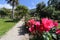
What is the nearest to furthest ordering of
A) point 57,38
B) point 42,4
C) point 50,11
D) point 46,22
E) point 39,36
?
point 46,22, point 39,36, point 57,38, point 50,11, point 42,4

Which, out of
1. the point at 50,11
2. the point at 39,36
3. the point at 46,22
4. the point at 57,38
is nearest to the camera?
the point at 46,22

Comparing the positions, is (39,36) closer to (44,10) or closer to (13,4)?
(44,10)

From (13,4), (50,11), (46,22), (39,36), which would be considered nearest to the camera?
(46,22)

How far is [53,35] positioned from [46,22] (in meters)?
0.48

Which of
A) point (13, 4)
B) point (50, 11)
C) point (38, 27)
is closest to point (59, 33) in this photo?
point (38, 27)

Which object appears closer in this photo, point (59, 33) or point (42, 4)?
point (59, 33)

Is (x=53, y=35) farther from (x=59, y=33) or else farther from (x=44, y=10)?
(x=44, y=10)

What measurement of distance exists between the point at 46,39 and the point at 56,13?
132 ft

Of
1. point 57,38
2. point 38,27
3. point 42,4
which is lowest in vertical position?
point 57,38

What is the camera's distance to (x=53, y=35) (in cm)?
361

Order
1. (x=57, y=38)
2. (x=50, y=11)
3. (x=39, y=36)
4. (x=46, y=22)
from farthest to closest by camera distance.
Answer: (x=50, y=11)
(x=57, y=38)
(x=39, y=36)
(x=46, y=22)

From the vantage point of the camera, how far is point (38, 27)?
3285mm

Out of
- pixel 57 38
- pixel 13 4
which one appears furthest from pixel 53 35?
pixel 13 4

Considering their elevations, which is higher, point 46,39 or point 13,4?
point 13,4
